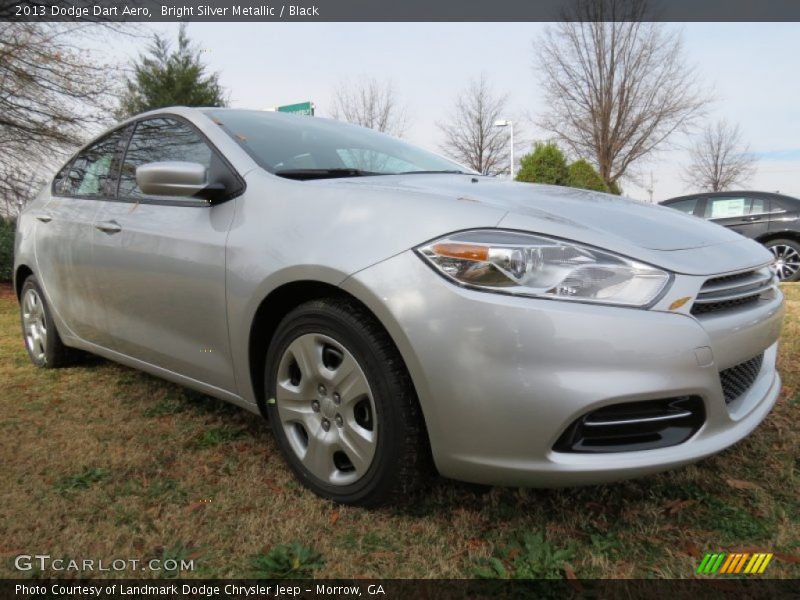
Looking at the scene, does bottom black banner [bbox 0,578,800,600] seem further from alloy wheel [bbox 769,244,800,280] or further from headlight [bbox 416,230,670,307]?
alloy wheel [bbox 769,244,800,280]

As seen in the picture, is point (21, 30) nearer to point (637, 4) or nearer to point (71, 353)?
point (71, 353)

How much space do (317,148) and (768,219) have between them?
26.1 feet

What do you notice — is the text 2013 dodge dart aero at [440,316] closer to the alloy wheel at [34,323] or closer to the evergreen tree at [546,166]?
the alloy wheel at [34,323]

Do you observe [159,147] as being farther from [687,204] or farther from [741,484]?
[687,204]

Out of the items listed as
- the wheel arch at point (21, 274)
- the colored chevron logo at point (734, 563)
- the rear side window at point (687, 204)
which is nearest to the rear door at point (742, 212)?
the rear side window at point (687, 204)

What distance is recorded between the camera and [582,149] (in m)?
22.5

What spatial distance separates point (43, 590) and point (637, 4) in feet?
79.6

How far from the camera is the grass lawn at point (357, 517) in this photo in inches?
66.8

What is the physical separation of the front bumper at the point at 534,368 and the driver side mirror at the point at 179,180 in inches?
34.7

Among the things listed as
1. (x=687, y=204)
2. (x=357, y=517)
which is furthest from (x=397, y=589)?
(x=687, y=204)

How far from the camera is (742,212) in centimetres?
862

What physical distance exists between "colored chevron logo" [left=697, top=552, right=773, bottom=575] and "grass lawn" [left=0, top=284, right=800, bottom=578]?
30 mm

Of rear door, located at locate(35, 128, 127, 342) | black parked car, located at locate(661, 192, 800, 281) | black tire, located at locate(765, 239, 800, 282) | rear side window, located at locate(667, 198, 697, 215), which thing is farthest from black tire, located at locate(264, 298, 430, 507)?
rear side window, located at locate(667, 198, 697, 215)

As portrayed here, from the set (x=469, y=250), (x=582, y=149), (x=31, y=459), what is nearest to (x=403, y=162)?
(x=469, y=250)
